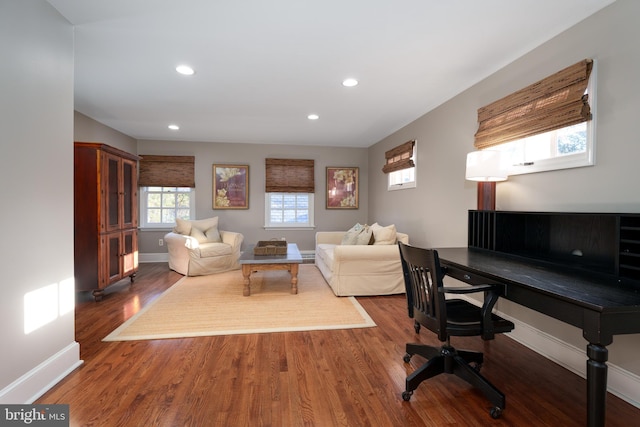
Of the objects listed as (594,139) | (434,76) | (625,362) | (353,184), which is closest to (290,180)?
(353,184)

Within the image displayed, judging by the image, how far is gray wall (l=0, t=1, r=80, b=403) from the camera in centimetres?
153

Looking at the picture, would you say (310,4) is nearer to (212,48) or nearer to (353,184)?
(212,48)

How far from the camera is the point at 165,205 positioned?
19.3 ft

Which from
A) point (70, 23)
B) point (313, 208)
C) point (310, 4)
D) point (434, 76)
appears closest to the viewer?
point (310, 4)

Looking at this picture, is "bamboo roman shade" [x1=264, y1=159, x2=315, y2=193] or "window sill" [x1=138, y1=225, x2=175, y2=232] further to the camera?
"bamboo roman shade" [x1=264, y1=159, x2=315, y2=193]

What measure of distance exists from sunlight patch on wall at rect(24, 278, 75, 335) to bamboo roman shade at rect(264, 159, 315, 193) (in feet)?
14.0

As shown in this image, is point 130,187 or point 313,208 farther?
point 313,208

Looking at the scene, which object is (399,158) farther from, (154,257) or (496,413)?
(154,257)

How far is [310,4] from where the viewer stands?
188cm

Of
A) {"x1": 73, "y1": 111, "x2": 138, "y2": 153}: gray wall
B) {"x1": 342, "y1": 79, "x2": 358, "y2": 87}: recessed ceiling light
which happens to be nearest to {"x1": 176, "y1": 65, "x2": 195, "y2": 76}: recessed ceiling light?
{"x1": 342, "y1": 79, "x2": 358, "y2": 87}: recessed ceiling light

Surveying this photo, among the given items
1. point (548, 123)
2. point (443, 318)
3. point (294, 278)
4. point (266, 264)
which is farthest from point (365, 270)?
point (548, 123)

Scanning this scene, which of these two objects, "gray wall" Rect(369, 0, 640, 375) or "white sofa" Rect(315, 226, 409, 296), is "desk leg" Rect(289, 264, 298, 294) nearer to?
"white sofa" Rect(315, 226, 409, 296)

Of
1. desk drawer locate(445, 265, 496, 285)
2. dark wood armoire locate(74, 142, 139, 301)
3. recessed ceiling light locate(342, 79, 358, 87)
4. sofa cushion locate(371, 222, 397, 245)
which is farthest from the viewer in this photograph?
sofa cushion locate(371, 222, 397, 245)

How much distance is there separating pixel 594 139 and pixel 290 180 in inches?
194
